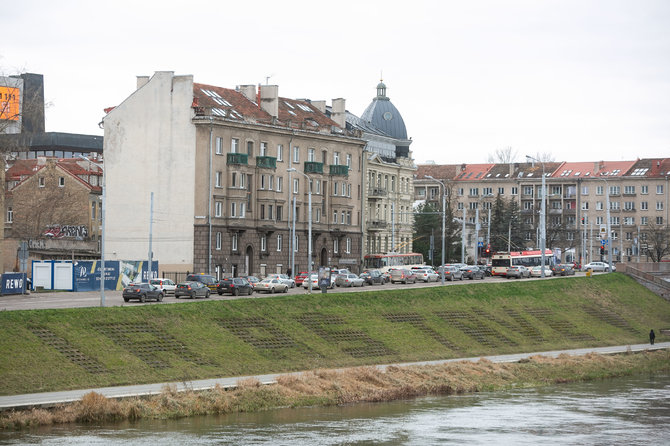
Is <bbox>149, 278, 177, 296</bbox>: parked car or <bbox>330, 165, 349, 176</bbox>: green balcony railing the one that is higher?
<bbox>330, 165, 349, 176</bbox>: green balcony railing

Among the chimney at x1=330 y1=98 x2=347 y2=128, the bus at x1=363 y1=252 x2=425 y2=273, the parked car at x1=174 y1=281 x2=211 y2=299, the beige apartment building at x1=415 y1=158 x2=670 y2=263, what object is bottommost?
the parked car at x1=174 y1=281 x2=211 y2=299

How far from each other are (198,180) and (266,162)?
8.41m

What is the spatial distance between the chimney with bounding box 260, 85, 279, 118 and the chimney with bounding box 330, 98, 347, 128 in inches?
467

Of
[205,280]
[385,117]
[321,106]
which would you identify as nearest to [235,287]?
[205,280]

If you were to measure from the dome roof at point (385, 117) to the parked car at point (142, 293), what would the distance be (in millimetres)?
75265

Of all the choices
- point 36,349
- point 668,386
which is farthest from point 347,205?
point 36,349

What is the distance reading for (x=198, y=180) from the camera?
102m

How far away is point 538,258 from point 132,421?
263ft

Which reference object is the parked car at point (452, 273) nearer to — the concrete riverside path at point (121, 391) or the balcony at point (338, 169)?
the balcony at point (338, 169)

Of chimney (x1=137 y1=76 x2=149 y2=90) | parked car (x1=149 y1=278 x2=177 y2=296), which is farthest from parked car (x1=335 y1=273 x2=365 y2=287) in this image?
chimney (x1=137 y1=76 x2=149 y2=90)

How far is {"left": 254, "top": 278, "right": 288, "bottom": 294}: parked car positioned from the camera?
84.3 m

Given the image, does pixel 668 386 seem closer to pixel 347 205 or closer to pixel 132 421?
pixel 132 421

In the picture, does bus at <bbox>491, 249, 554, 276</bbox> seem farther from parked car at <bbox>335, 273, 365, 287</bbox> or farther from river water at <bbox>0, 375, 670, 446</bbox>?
river water at <bbox>0, 375, 670, 446</bbox>

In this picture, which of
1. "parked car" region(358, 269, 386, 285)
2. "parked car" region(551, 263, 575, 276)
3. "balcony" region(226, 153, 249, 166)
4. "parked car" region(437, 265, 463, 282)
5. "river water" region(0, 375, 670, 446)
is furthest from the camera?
"parked car" region(551, 263, 575, 276)
